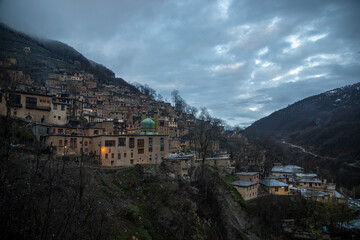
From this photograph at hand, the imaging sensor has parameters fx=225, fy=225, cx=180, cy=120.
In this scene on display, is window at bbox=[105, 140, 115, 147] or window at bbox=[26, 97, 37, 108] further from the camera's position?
window at bbox=[26, 97, 37, 108]

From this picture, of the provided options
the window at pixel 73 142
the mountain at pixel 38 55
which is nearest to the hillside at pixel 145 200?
the window at pixel 73 142

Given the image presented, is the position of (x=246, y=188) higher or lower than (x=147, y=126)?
lower

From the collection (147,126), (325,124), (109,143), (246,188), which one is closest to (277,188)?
(246,188)

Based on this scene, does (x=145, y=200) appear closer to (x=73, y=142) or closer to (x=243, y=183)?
(x=73, y=142)

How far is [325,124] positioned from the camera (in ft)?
426

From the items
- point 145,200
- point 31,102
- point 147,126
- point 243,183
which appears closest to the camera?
point 145,200

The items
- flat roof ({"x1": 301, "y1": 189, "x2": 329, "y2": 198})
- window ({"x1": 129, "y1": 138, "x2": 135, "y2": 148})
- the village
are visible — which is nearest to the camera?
the village

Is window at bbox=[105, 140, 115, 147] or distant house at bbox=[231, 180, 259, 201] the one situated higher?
window at bbox=[105, 140, 115, 147]

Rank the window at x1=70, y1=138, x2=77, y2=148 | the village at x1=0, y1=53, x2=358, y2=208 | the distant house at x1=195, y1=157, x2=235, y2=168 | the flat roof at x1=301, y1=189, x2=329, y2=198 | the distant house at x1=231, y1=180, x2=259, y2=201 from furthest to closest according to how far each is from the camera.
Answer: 1. the flat roof at x1=301, y1=189, x2=329, y2=198
2. the distant house at x1=195, y1=157, x2=235, y2=168
3. the distant house at x1=231, y1=180, x2=259, y2=201
4. the window at x1=70, y1=138, x2=77, y2=148
5. the village at x1=0, y1=53, x2=358, y2=208

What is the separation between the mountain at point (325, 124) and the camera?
98.6 metres

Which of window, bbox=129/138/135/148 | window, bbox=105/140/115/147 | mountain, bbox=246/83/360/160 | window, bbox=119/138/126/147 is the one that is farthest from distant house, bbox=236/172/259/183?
mountain, bbox=246/83/360/160

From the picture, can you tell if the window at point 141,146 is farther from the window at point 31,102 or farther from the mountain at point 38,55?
the mountain at point 38,55

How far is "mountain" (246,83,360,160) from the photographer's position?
9862 cm

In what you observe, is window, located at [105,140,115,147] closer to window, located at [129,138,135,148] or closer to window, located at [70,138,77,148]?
window, located at [129,138,135,148]
